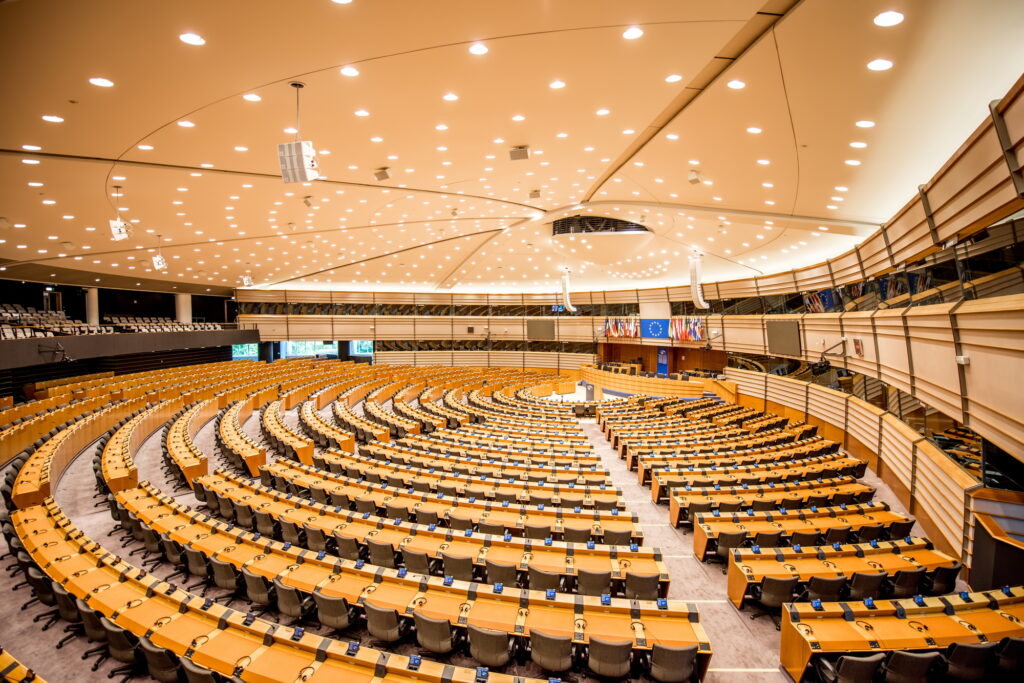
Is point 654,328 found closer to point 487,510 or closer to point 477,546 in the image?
point 487,510

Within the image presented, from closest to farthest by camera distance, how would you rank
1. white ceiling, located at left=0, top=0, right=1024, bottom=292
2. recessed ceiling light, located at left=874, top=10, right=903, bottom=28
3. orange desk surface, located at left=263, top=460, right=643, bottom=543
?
recessed ceiling light, located at left=874, top=10, right=903, bottom=28 < white ceiling, located at left=0, top=0, right=1024, bottom=292 < orange desk surface, located at left=263, top=460, right=643, bottom=543

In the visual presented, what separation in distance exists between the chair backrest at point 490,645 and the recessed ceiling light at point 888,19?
7034 millimetres

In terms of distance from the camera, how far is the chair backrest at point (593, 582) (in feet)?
20.4

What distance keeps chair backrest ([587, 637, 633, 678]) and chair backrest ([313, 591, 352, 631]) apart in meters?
2.97

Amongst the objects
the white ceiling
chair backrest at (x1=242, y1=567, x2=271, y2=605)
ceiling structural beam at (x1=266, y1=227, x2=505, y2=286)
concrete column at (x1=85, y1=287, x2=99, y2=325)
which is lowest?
chair backrest at (x1=242, y1=567, x2=271, y2=605)

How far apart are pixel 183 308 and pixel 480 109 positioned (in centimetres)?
3296

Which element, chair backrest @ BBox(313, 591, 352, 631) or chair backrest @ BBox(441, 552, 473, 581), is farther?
chair backrest @ BBox(441, 552, 473, 581)

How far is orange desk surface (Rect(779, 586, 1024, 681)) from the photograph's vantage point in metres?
5.14

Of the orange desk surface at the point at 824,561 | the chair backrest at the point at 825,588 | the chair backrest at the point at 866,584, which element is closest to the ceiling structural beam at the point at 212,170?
the orange desk surface at the point at 824,561

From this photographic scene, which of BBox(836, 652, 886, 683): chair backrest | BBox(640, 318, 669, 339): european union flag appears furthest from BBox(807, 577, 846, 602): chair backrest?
BBox(640, 318, 669, 339): european union flag

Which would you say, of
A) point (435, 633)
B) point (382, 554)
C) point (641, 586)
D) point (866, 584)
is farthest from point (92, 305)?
point (866, 584)

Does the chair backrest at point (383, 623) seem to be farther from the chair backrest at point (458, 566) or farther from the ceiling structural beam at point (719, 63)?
the ceiling structural beam at point (719, 63)

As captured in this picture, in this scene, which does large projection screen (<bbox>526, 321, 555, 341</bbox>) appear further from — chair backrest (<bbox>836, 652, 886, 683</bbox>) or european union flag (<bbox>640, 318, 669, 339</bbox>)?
chair backrest (<bbox>836, 652, 886, 683</bbox>)

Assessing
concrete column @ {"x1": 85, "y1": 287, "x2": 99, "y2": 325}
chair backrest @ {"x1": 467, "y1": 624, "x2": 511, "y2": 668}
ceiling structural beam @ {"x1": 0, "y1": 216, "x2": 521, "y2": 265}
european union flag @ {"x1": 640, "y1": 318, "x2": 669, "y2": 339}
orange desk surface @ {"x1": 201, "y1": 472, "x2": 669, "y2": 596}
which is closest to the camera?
chair backrest @ {"x1": 467, "y1": 624, "x2": 511, "y2": 668}
